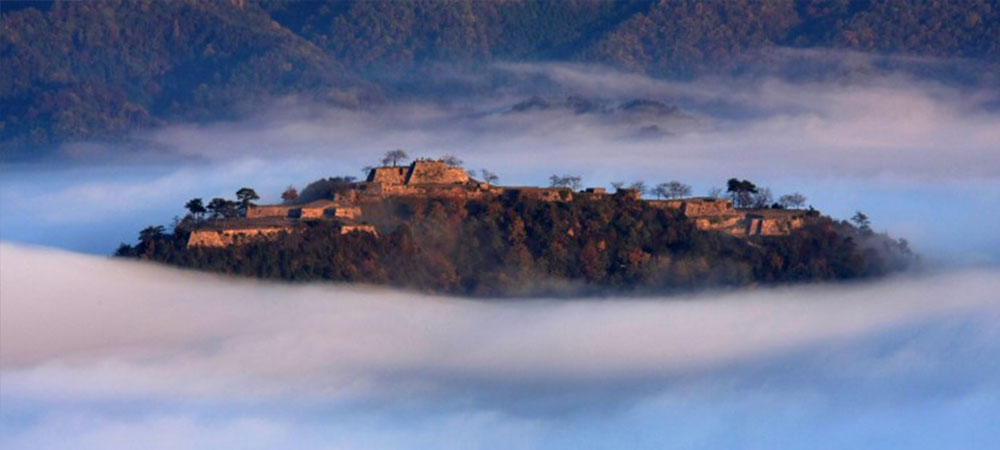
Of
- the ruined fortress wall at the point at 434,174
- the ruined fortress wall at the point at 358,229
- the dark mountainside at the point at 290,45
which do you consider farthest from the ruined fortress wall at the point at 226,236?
the dark mountainside at the point at 290,45

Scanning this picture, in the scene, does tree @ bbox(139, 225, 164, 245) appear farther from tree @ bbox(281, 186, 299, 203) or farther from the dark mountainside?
the dark mountainside

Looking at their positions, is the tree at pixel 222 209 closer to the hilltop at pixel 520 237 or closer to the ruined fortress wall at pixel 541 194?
the hilltop at pixel 520 237

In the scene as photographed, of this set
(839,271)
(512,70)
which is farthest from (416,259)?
(512,70)

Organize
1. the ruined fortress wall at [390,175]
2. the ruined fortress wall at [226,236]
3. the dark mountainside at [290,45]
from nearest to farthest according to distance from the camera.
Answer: the ruined fortress wall at [226,236] → the ruined fortress wall at [390,175] → the dark mountainside at [290,45]

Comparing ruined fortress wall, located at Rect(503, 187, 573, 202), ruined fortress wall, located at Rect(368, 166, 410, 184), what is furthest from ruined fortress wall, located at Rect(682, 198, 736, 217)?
ruined fortress wall, located at Rect(368, 166, 410, 184)

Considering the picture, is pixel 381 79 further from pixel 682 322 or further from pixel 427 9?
pixel 682 322

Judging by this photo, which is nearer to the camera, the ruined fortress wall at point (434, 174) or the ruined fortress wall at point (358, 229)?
the ruined fortress wall at point (358, 229)

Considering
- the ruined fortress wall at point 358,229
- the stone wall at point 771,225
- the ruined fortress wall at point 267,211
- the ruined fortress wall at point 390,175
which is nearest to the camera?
the ruined fortress wall at point 358,229
